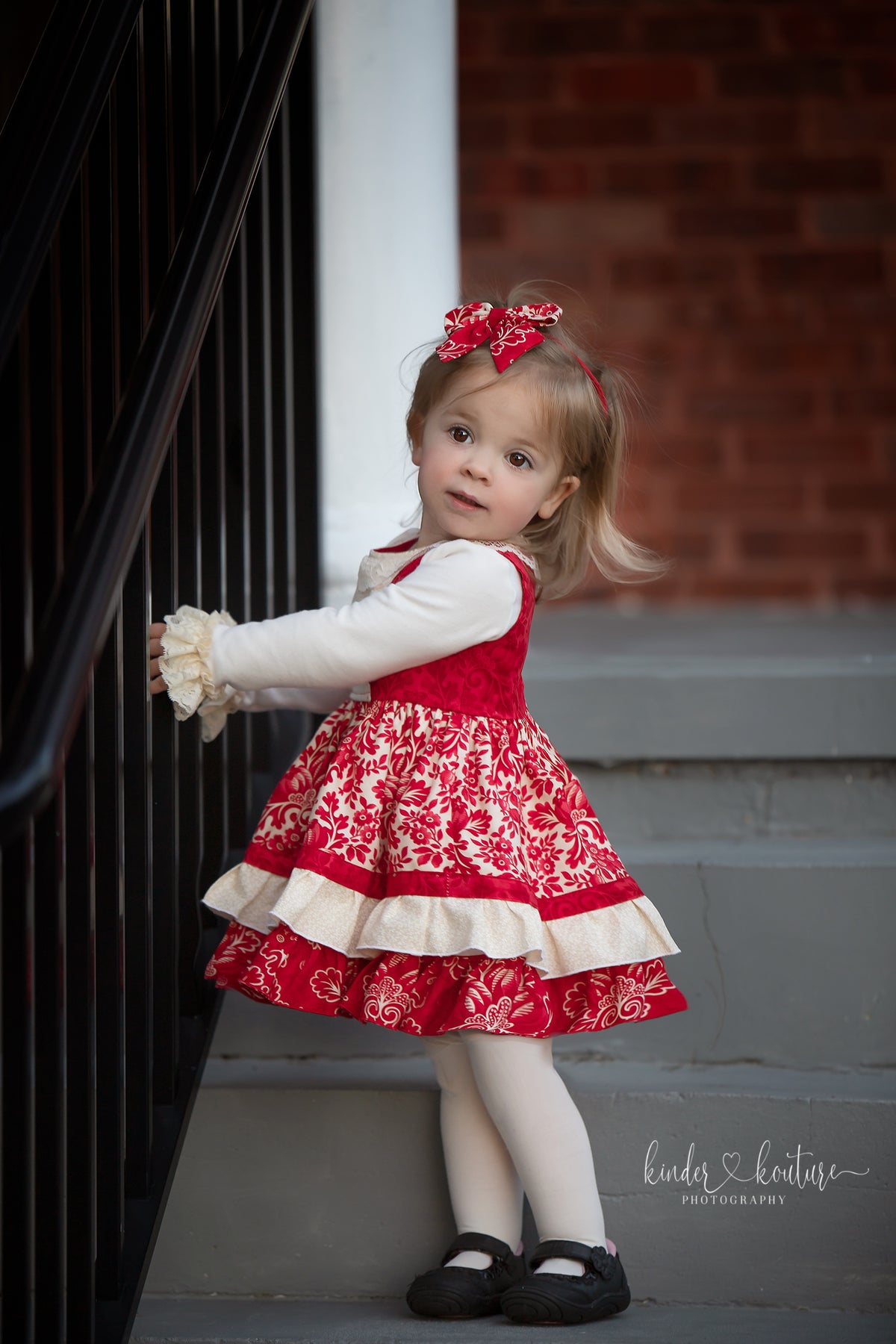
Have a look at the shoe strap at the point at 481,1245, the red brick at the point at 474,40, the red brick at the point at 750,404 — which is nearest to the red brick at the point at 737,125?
the red brick at the point at 474,40

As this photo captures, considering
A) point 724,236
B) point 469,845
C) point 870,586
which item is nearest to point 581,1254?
point 469,845

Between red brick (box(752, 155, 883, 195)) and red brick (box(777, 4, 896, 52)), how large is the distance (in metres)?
0.32

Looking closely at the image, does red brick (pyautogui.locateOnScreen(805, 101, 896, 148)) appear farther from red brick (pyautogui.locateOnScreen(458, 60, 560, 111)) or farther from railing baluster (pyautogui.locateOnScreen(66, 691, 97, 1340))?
railing baluster (pyautogui.locateOnScreen(66, 691, 97, 1340))

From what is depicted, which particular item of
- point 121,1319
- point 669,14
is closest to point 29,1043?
point 121,1319

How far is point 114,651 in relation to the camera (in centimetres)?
149

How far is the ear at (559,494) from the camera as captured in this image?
1.80 meters

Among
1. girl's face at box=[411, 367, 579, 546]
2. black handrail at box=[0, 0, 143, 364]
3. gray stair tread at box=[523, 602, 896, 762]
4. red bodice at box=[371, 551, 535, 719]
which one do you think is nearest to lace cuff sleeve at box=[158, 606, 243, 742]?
red bodice at box=[371, 551, 535, 719]

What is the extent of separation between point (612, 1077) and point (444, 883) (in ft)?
1.58

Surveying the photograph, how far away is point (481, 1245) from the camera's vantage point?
1.67m

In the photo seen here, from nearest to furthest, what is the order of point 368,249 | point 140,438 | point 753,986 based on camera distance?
point 140,438 < point 753,986 < point 368,249

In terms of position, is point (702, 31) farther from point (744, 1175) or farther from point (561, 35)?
point (744, 1175)

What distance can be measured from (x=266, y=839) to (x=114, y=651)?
1.26 feet

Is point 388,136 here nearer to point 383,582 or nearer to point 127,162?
point 127,162

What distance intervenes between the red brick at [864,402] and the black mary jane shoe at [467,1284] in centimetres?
304
